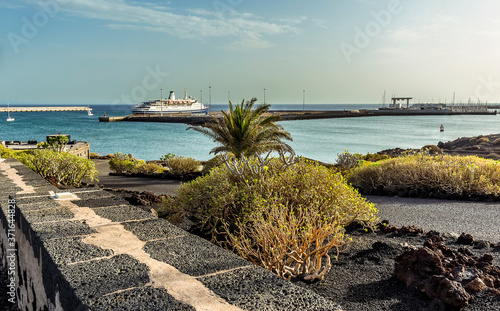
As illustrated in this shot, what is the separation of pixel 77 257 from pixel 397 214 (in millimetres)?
6656

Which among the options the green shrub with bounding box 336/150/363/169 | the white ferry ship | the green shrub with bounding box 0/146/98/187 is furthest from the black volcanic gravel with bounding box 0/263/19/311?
the white ferry ship

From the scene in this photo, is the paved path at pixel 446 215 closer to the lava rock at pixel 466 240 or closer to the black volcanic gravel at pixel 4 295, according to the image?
the lava rock at pixel 466 240

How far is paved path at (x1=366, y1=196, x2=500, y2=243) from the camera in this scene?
259 inches

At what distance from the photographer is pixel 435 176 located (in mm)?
9750

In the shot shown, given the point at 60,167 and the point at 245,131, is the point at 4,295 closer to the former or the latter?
the point at 60,167

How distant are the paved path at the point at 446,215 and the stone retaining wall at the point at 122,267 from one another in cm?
522

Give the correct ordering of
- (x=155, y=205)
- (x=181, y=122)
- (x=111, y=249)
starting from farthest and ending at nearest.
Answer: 1. (x=181, y=122)
2. (x=155, y=205)
3. (x=111, y=249)

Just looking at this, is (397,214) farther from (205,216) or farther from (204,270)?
(204,270)

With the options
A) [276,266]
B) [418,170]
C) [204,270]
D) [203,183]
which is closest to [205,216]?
[203,183]

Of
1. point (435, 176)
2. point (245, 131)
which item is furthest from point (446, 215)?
point (245, 131)

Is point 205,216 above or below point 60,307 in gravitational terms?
below

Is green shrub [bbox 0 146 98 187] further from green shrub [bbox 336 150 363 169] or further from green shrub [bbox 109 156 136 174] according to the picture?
green shrub [bbox 336 150 363 169]

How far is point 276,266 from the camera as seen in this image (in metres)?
3.99

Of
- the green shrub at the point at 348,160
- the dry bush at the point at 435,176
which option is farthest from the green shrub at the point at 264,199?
the green shrub at the point at 348,160
